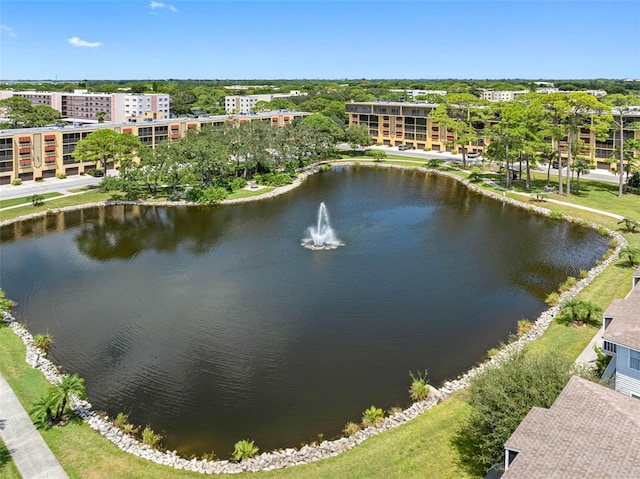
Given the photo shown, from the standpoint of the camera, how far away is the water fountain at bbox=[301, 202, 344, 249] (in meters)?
41.7

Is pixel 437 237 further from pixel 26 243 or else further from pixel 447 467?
pixel 26 243

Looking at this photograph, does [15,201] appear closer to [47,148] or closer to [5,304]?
[47,148]

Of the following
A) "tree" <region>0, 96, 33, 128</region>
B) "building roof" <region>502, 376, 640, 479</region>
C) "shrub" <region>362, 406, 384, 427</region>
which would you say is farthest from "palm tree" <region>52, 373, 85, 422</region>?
"tree" <region>0, 96, 33, 128</region>

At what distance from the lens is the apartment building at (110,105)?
116 m

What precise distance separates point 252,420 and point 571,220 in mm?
40239

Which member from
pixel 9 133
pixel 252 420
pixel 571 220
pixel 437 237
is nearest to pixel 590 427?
pixel 252 420

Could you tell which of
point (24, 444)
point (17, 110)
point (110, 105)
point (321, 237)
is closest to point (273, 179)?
point (321, 237)

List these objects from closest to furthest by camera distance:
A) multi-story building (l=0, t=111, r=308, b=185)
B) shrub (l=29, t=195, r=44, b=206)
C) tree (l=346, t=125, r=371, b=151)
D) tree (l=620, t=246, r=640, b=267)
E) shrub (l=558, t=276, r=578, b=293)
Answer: shrub (l=558, t=276, r=578, b=293) < tree (l=620, t=246, r=640, b=267) < shrub (l=29, t=195, r=44, b=206) < multi-story building (l=0, t=111, r=308, b=185) < tree (l=346, t=125, r=371, b=151)

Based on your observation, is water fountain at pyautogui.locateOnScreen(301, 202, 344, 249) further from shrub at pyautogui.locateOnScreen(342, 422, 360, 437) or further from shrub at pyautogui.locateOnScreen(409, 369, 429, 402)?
shrub at pyautogui.locateOnScreen(342, 422, 360, 437)

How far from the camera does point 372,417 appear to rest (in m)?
20.2

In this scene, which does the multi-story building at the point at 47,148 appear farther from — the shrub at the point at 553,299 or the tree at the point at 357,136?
the shrub at the point at 553,299

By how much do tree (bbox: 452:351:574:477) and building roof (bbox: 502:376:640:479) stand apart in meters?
0.97

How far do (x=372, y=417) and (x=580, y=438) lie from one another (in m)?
8.68

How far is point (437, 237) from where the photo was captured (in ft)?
146
